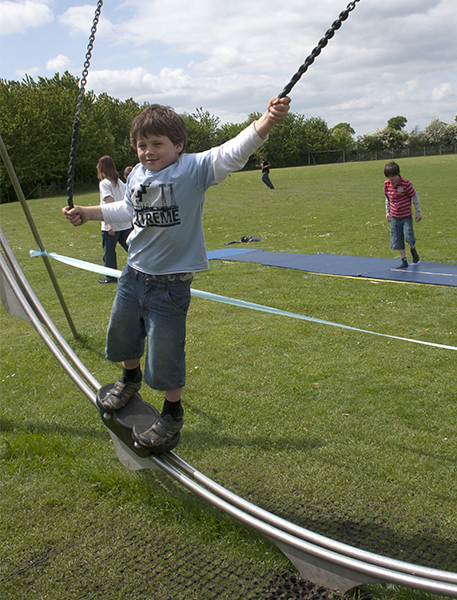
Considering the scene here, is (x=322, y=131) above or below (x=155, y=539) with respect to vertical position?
above

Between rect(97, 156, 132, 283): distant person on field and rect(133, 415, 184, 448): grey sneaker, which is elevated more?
rect(97, 156, 132, 283): distant person on field

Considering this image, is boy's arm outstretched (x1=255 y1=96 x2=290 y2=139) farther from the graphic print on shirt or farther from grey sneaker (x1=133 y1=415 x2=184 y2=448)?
grey sneaker (x1=133 y1=415 x2=184 y2=448)

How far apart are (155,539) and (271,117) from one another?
220 cm

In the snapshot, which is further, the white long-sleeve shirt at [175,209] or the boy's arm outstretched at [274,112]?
the white long-sleeve shirt at [175,209]

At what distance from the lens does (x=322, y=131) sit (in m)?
89.6

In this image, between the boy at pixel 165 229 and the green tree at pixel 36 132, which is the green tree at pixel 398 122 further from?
the boy at pixel 165 229

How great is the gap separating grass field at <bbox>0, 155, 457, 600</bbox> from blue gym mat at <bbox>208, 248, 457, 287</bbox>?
1.04 m

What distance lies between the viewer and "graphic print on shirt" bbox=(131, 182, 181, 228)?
8.85ft

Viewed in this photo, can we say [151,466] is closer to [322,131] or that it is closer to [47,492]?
[47,492]

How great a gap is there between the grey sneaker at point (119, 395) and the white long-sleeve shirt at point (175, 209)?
2.86ft

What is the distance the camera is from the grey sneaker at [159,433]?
287 cm

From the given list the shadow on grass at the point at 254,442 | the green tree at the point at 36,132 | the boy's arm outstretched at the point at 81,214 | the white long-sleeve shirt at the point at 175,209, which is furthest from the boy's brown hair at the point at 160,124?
the green tree at the point at 36,132

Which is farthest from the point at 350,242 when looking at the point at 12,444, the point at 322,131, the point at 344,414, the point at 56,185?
the point at 322,131

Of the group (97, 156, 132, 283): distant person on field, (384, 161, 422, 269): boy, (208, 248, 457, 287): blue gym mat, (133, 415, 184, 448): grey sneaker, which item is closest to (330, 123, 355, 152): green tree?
(208, 248, 457, 287): blue gym mat
